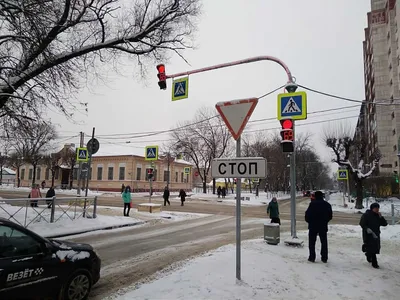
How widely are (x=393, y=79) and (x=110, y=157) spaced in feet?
168

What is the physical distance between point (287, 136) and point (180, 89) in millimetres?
5296

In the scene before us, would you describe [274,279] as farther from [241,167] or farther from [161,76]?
[161,76]

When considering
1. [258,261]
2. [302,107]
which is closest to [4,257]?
[258,261]

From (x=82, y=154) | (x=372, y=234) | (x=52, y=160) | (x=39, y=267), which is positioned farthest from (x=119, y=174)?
(x=39, y=267)

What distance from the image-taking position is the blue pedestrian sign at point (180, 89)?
1189cm

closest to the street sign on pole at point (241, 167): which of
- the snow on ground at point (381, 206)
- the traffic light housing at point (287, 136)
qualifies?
the traffic light housing at point (287, 136)

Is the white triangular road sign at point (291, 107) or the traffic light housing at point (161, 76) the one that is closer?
the white triangular road sign at point (291, 107)

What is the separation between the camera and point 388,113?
2093 inches

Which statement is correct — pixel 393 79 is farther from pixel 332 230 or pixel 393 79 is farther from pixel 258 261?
pixel 258 261

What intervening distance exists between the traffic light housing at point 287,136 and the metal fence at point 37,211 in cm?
882

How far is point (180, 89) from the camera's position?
12.0 m

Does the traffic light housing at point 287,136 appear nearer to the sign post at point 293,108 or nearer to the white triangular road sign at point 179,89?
the sign post at point 293,108

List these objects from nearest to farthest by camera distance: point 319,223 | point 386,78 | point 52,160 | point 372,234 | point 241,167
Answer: point 241,167, point 372,234, point 319,223, point 52,160, point 386,78

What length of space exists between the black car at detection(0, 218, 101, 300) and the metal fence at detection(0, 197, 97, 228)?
679cm
